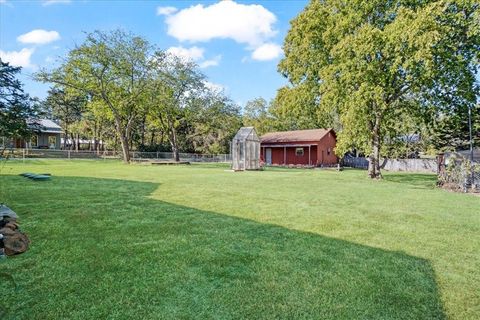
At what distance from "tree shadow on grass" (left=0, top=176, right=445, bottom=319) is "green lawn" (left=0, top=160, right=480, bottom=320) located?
0.01m

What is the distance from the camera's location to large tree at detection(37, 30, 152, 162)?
24.5 m

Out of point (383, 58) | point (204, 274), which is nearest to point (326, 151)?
point (383, 58)

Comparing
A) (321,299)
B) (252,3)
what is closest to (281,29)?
(252,3)

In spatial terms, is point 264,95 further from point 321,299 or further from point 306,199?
point 321,299

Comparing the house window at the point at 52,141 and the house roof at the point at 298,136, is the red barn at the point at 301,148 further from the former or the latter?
the house window at the point at 52,141

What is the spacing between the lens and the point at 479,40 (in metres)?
12.5

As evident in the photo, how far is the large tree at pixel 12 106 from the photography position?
15.3 ft

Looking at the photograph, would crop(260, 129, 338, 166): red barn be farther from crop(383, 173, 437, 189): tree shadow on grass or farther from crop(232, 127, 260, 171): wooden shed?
crop(383, 173, 437, 189): tree shadow on grass

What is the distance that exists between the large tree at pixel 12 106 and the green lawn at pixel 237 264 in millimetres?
1489

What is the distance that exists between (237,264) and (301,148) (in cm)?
2846

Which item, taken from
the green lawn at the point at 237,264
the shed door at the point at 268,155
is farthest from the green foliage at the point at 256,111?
the green lawn at the point at 237,264

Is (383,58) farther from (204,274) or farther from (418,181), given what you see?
(204,274)

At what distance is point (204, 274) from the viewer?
3172mm

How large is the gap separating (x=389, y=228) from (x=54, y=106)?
48110 millimetres
